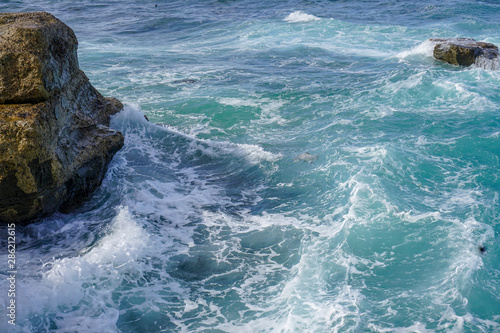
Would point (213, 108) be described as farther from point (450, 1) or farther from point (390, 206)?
point (450, 1)

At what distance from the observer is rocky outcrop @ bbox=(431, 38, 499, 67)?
60.1ft

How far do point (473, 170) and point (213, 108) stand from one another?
8.08 m

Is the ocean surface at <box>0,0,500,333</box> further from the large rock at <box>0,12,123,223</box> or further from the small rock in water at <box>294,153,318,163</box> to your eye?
the large rock at <box>0,12,123,223</box>

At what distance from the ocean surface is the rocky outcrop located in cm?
56

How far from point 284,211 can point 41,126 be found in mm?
4874

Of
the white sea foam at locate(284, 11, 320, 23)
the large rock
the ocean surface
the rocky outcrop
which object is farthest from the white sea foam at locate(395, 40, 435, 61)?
the large rock

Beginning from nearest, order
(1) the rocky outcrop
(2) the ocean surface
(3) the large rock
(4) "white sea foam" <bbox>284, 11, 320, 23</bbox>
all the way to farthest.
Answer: (2) the ocean surface
(3) the large rock
(1) the rocky outcrop
(4) "white sea foam" <bbox>284, 11, 320, 23</bbox>

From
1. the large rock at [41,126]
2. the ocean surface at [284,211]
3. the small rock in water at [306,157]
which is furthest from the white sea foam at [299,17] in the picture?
the large rock at [41,126]

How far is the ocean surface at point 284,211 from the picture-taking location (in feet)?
22.5

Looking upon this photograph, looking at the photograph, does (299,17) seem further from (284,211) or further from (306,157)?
(284,211)

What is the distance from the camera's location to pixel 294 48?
928 inches

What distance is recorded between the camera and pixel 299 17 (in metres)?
31.2

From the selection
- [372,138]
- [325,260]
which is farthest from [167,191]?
[372,138]

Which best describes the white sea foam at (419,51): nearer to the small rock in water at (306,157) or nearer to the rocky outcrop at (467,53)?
the rocky outcrop at (467,53)
